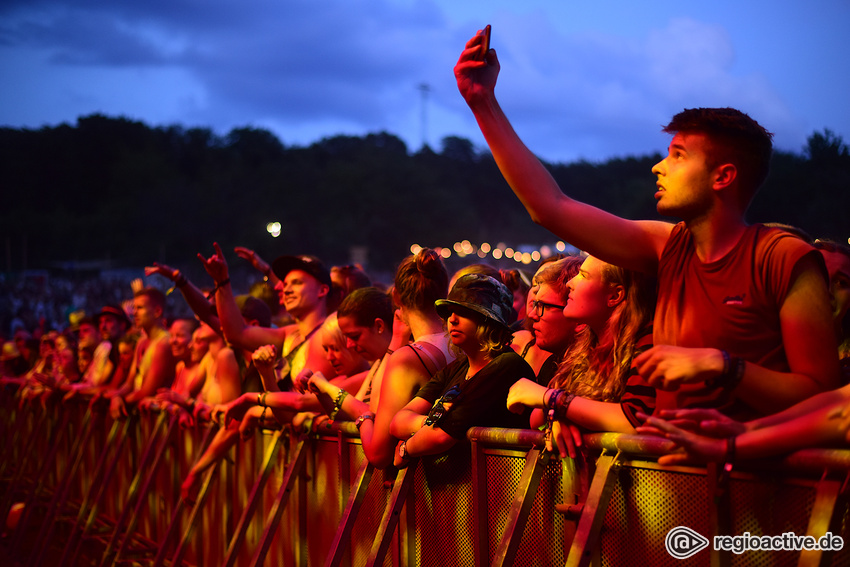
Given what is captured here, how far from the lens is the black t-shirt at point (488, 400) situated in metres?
3.42

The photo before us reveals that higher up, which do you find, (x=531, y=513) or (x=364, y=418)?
(x=364, y=418)

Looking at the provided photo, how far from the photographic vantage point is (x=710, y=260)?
8.21ft

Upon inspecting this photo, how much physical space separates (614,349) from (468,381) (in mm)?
709

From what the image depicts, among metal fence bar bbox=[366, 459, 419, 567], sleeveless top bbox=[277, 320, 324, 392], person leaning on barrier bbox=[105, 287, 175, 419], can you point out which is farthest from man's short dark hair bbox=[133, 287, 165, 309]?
metal fence bar bbox=[366, 459, 419, 567]

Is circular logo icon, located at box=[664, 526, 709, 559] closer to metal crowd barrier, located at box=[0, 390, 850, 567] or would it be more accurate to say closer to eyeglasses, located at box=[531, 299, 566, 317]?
metal crowd barrier, located at box=[0, 390, 850, 567]

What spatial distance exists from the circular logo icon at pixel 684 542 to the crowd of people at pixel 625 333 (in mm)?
250

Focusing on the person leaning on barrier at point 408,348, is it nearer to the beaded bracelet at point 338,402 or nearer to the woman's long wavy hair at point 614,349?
the beaded bracelet at point 338,402

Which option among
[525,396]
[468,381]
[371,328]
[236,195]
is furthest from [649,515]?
[236,195]

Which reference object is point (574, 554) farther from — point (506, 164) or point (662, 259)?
point (506, 164)

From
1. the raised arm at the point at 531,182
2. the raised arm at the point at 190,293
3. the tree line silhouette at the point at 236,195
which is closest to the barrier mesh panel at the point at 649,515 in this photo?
the raised arm at the point at 531,182

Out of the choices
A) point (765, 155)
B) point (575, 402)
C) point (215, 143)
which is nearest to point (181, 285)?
point (575, 402)

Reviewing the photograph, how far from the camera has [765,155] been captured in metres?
2.51

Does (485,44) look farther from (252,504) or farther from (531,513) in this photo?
(252,504)

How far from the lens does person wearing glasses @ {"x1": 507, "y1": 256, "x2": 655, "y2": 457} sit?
280 cm
